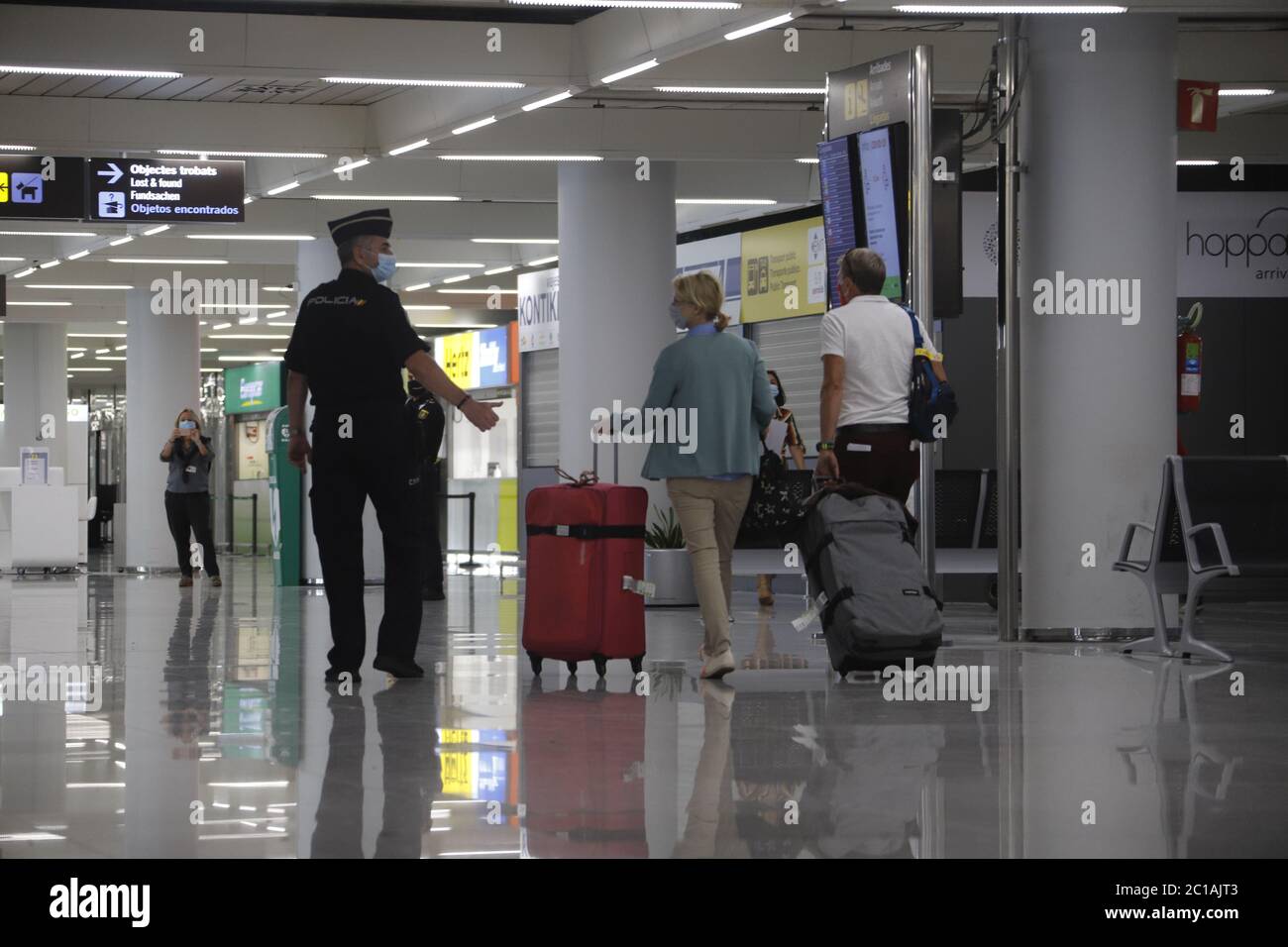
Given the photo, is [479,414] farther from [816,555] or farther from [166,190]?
[166,190]

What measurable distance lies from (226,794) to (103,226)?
15188 millimetres

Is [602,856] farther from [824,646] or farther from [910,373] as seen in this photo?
[824,646]

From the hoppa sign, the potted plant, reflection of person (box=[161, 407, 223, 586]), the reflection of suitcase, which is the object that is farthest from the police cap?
reflection of person (box=[161, 407, 223, 586])

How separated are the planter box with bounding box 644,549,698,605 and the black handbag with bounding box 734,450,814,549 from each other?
90 centimetres

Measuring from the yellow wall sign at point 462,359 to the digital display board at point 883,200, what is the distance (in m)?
18.2

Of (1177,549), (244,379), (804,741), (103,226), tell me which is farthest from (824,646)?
(244,379)

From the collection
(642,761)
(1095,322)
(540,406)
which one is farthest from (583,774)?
(540,406)

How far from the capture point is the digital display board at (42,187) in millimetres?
14422

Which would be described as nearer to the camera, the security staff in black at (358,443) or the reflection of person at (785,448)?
the security staff in black at (358,443)

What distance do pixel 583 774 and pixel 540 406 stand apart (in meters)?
16.5

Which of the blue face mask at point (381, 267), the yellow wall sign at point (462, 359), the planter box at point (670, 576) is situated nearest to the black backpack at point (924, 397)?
the blue face mask at point (381, 267)

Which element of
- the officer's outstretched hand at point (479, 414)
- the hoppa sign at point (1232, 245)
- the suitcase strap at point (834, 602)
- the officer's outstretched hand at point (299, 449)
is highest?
Answer: the hoppa sign at point (1232, 245)

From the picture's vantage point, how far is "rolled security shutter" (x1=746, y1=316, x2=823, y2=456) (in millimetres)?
16906

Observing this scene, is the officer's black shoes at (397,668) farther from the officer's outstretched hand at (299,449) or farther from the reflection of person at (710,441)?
the reflection of person at (710,441)
